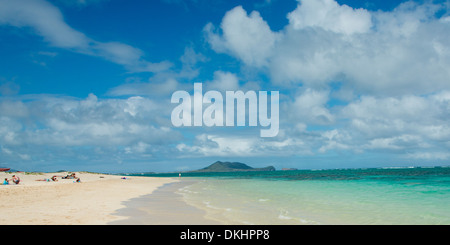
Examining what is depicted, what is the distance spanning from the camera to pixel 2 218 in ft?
39.6

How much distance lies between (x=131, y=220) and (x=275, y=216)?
748 centimetres

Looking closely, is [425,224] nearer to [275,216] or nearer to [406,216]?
[406,216]

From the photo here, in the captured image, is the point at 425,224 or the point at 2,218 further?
the point at 425,224

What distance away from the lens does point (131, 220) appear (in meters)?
13.3
